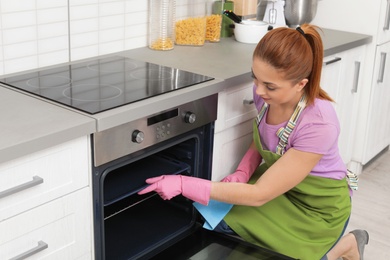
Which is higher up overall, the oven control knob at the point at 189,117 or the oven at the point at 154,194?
the oven control knob at the point at 189,117

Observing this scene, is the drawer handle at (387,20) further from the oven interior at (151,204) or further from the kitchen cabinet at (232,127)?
the oven interior at (151,204)

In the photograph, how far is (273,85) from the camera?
1.80m

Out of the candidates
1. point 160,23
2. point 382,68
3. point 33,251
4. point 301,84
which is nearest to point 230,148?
point 301,84

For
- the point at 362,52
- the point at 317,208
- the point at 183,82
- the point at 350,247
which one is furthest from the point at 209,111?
the point at 362,52

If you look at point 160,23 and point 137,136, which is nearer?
point 137,136

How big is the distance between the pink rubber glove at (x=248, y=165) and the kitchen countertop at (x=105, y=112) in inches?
11.3

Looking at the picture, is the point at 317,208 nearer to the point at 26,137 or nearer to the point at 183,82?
the point at 183,82

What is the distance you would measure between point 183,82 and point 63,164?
1.98 feet

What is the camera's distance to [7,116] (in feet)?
5.17

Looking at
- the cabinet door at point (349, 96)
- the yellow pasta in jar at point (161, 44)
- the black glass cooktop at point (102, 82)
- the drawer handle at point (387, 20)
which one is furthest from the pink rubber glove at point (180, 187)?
the drawer handle at point (387, 20)

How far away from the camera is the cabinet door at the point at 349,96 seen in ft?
9.83

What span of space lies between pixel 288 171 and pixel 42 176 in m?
0.79

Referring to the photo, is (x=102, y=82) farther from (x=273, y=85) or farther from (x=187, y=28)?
(x=187, y=28)

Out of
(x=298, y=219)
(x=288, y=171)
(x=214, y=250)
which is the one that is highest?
(x=288, y=171)
